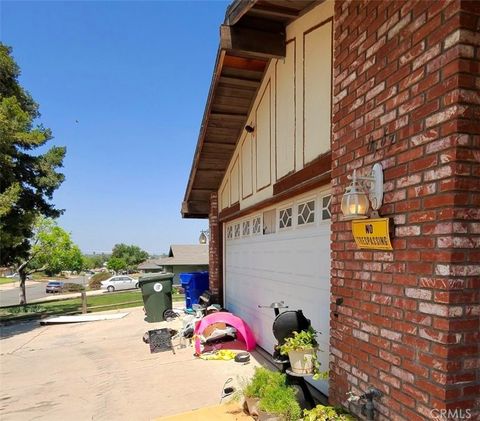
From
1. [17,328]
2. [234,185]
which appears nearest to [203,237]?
[234,185]

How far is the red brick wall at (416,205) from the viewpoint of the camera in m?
1.92

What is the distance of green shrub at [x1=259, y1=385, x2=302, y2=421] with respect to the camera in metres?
3.13

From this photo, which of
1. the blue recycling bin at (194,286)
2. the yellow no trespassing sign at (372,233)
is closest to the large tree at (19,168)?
the blue recycling bin at (194,286)

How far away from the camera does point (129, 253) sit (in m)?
81.6

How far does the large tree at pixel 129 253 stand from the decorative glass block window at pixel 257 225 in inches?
3000

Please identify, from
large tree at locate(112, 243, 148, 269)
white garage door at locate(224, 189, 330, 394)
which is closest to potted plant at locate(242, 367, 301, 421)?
white garage door at locate(224, 189, 330, 394)

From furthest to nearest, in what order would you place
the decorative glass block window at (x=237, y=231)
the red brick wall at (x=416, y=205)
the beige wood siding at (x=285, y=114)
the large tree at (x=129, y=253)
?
the large tree at (x=129, y=253) < the decorative glass block window at (x=237, y=231) < the beige wood siding at (x=285, y=114) < the red brick wall at (x=416, y=205)

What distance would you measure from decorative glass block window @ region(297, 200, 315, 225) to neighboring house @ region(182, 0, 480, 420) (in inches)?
1.2

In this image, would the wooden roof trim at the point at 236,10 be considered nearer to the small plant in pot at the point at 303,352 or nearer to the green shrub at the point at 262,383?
the small plant in pot at the point at 303,352

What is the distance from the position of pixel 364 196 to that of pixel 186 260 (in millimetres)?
34419

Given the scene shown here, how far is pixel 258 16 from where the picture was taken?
486cm

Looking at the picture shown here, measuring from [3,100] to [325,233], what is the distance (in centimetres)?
1033

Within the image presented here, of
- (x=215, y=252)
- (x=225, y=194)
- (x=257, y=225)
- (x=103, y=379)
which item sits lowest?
(x=103, y=379)

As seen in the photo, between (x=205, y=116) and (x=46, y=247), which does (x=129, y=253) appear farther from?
(x=205, y=116)
